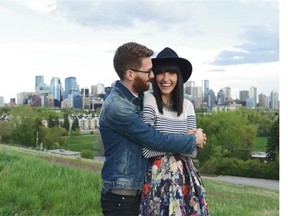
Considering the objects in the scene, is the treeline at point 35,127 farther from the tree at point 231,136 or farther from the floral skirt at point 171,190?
the tree at point 231,136

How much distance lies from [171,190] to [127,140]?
30 cm

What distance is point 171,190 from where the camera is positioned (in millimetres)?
2074

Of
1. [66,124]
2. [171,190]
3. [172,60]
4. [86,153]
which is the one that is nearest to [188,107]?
[172,60]

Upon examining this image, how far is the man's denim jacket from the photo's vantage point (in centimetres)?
202

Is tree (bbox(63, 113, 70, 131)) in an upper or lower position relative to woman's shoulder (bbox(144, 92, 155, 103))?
lower

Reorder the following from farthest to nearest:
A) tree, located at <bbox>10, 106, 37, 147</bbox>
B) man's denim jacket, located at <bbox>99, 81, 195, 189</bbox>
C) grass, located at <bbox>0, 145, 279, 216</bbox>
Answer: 1. tree, located at <bbox>10, 106, 37, 147</bbox>
2. grass, located at <bbox>0, 145, 279, 216</bbox>
3. man's denim jacket, located at <bbox>99, 81, 195, 189</bbox>

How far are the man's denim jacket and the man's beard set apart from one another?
0.04 metres

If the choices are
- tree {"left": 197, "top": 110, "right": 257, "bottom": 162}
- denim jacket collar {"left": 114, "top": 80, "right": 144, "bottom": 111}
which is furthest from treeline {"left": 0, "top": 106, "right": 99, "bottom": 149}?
tree {"left": 197, "top": 110, "right": 257, "bottom": 162}

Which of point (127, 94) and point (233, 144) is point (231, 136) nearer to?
point (233, 144)

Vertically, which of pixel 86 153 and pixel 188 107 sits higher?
pixel 188 107

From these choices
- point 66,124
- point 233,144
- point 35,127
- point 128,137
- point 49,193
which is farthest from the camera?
point 233,144

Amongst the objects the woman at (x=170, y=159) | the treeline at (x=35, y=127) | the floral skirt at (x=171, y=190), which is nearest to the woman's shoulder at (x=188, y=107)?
the woman at (x=170, y=159)

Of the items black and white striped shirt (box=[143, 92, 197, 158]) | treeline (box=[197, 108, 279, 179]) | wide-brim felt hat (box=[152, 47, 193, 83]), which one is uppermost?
wide-brim felt hat (box=[152, 47, 193, 83])

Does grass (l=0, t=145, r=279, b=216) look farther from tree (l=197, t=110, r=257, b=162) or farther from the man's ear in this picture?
tree (l=197, t=110, r=257, b=162)
